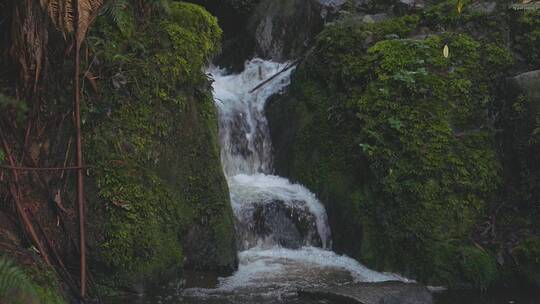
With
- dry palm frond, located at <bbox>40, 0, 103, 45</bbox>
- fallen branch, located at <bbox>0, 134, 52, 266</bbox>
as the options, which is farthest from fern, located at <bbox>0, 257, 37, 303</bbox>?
dry palm frond, located at <bbox>40, 0, 103, 45</bbox>

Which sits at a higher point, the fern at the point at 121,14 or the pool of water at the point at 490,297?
the fern at the point at 121,14

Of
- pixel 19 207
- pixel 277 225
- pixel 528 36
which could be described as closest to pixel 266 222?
pixel 277 225

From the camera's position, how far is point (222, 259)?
6.50 m

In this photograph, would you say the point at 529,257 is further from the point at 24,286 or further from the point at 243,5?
the point at 243,5

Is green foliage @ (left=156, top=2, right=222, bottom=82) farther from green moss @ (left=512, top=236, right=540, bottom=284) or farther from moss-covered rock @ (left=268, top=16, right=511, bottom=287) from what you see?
green moss @ (left=512, top=236, right=540, bottom=284)

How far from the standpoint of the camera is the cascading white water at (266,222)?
632 cm

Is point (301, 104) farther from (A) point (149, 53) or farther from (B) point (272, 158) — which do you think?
(A) point (149, 53)

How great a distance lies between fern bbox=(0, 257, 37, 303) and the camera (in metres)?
3.65

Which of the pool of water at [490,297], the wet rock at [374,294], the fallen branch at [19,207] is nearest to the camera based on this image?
the fallen branch at [19,207]

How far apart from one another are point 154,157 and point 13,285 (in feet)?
9.06

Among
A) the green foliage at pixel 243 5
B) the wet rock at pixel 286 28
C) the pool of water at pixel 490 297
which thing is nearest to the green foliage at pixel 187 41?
the pool of water at pixel 490 297

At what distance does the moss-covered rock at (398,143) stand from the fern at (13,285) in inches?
166

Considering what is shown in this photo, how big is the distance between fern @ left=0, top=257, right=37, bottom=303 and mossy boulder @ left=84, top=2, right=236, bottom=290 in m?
1.73

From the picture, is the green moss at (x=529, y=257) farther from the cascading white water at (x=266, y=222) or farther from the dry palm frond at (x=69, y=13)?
the dry palm frond at (x=69, y=13)
